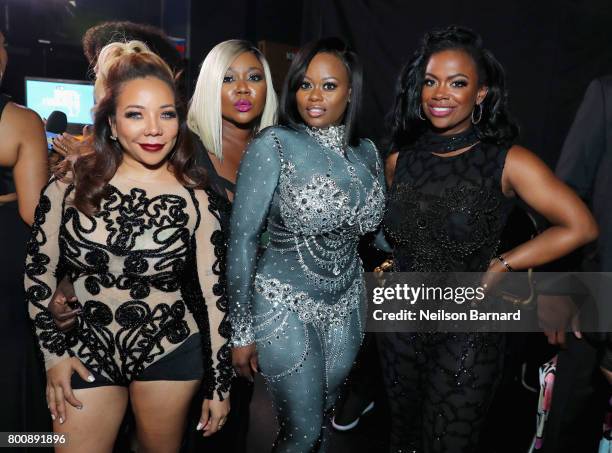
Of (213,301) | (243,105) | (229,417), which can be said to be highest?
(243,105)

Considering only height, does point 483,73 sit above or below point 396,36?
below

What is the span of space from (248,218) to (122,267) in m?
0.43

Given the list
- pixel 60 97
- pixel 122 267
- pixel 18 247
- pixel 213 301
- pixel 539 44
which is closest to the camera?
pixel 122 267

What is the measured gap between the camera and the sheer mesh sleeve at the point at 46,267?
1702 millimetres

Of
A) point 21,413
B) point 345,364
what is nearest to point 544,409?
point 345,364

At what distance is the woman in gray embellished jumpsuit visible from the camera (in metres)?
1.89

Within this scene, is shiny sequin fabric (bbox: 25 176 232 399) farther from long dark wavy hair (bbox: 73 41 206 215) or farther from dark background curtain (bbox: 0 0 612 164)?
dark background curtain (bbox: 0 0 612 164)

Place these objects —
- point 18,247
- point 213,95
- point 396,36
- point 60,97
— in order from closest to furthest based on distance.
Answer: point 18,247 → point 213,95 → point 396,36 → point 60,97

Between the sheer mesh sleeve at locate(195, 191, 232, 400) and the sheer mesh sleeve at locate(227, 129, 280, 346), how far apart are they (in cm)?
6

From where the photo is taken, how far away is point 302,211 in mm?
1901

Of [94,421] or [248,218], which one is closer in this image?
[94,421]

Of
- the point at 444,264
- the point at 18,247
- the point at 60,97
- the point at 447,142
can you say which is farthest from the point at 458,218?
the point at 60,97

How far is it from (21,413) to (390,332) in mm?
1571

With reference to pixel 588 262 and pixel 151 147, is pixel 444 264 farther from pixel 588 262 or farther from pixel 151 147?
pixel 151 147
